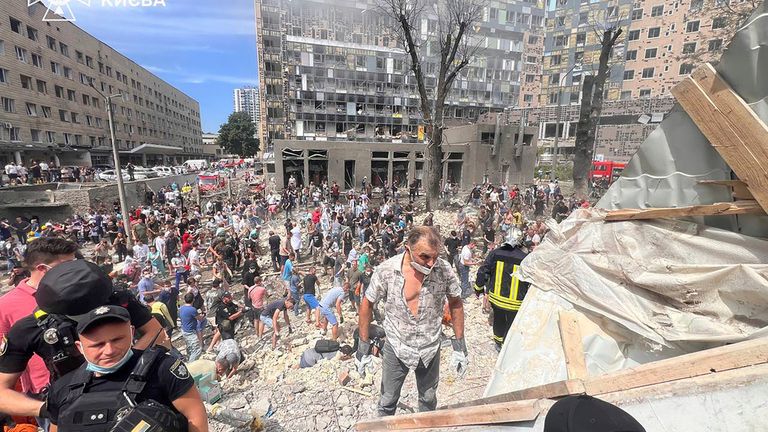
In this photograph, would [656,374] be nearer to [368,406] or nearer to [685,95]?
[685,95]

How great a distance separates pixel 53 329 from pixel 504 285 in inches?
160

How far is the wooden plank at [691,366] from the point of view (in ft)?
5.60

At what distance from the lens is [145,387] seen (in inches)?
65.8

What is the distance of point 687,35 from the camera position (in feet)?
136

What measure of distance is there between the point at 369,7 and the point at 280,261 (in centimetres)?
4058

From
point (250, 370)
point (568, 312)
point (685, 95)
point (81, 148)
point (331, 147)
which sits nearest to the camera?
point (685, 95)

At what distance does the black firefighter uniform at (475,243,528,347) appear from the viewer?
404cm

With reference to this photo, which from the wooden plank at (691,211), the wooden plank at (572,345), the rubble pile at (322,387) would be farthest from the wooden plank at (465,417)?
the wooden plank at (691,211)

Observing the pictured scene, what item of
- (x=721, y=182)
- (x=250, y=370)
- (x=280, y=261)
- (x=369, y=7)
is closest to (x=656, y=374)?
(x=721, y=182)

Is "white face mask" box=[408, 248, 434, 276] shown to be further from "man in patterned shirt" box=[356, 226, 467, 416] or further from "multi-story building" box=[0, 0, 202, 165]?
"multi-story building" box=[0, 0, 202, 165]

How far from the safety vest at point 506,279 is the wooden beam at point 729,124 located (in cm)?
207

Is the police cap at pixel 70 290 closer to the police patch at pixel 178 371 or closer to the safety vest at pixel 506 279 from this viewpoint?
the police patch at pixel 178 371

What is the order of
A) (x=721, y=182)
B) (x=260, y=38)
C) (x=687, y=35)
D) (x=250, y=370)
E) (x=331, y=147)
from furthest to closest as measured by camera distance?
(x=260, y=38)
(x=687, y=35)
(x=331, y=147)
(x=250, y=370)
(x=721, y=182)

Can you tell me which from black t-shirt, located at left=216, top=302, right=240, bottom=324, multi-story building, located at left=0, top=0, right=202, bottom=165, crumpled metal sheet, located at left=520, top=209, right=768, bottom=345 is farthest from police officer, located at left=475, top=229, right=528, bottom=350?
multi-story building, located at left=0, top=0, right=202, bottom=165
